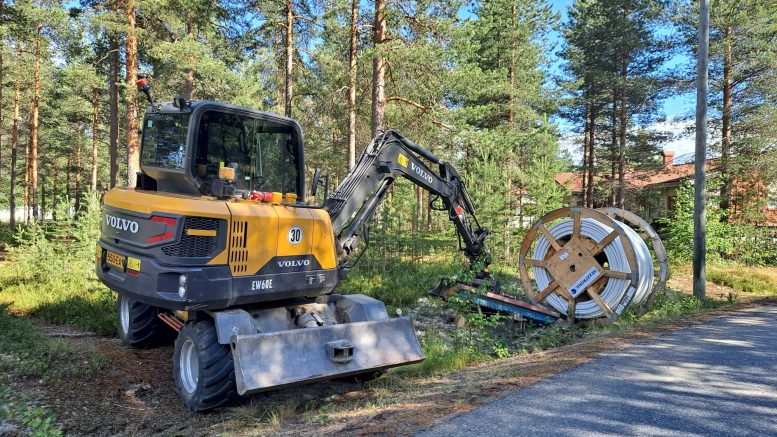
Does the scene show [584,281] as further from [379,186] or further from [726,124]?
[726,124]

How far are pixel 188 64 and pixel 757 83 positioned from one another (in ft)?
68.7

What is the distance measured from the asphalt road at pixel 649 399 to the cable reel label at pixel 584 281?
2632mm

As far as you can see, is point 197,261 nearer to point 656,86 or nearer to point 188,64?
point 188,64

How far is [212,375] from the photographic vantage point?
4.81 metres

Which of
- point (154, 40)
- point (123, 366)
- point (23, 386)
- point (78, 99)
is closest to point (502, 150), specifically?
point (154, 40)

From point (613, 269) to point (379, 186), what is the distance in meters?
4.34

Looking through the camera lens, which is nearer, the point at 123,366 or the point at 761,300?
the point at 123,366

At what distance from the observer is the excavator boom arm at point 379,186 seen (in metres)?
6.98

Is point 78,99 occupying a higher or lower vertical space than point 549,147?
→ higher

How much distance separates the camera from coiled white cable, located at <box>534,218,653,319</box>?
8.45m

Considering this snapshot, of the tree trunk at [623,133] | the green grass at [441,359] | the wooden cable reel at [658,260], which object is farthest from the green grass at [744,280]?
the tree trunk at [623,133]

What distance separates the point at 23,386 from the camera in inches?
218

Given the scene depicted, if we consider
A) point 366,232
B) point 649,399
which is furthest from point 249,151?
point 649,399

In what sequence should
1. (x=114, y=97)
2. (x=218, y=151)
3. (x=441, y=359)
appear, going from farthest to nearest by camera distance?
(x=114, y=97) < (x=441, y=359) < (x=218, y=151)
